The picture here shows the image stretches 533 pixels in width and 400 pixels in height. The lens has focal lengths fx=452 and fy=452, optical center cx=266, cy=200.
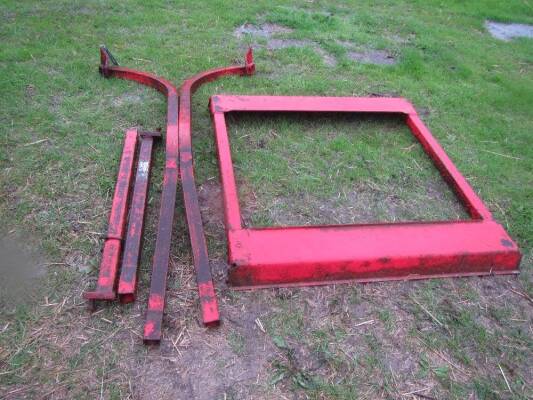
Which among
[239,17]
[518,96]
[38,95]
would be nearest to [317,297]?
[38,95]

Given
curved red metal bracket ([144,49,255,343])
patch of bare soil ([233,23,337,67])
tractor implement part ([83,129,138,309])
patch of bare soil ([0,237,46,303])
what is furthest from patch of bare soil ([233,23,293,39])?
patch of bare soil ([0,237,46,303])

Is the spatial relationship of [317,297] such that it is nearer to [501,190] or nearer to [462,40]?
[501,190]

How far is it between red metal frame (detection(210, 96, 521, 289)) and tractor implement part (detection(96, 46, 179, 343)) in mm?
307

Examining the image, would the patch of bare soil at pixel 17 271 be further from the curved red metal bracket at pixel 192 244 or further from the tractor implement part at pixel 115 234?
the curved red metal bracket at pixel 192 244

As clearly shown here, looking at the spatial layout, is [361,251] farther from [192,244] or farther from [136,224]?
[136,224]

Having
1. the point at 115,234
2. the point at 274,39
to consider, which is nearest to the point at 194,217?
the point at 115,234

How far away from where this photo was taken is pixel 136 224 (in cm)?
240

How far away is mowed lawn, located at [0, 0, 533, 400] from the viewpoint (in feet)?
6.50

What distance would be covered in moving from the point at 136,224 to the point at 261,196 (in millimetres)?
818

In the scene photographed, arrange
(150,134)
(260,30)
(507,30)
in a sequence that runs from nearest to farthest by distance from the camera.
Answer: (150,134) < (260,30) < (507,30)

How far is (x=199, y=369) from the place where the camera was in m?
1.95

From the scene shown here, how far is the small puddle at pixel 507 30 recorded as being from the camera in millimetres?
6125

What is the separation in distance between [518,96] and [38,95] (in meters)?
4.43

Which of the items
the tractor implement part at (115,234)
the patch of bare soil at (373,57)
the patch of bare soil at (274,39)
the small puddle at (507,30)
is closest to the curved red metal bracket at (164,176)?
the tractor implement part at (115,234)
